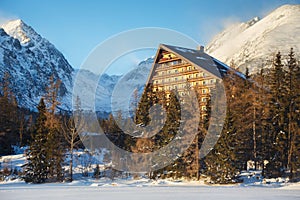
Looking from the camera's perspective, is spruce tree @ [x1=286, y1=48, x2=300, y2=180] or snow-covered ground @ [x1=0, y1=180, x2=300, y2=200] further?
spruce tree @ [x1=286, y1=48, x2=300, y2=180]

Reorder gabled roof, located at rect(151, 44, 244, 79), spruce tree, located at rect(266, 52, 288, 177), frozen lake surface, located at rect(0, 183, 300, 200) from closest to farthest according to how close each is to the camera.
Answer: frozen lake surface, located at rect(0, 183, 300, 200) → spruce tree, located at rect(266, 52, 288, 177) → gabled roof, located at rect(151, 44, 244, 79)

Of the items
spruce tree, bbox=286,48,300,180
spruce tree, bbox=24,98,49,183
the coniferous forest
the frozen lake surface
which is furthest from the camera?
spruce tree, bbox=24,98,49,183

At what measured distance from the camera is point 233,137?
2617 cm

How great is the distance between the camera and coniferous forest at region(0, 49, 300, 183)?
26.3 metres

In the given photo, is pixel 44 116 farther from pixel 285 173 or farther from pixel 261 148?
pixel 285 173

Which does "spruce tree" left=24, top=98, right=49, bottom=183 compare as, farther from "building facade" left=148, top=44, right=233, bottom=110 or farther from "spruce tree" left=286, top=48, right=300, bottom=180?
"spruce tree" left=286, top=48, right=300, bottom=180

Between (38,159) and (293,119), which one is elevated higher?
(293,119)

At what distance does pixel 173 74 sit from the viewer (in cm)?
4503

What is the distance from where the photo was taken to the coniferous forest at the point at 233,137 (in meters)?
26.3

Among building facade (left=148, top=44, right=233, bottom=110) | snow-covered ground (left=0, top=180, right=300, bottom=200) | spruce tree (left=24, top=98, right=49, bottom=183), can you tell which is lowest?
snow-covered ground (left=0, top=180, right=300, bottom=200)

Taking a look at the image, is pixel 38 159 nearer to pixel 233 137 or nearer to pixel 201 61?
pixel 233 137

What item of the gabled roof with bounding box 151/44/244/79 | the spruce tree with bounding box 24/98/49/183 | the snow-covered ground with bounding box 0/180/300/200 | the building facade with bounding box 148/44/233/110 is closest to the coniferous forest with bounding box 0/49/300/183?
the spruce tree with bounding box 24/98/49/183

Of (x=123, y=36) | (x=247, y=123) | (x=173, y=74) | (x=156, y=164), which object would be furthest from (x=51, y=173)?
(x=173, y=74)

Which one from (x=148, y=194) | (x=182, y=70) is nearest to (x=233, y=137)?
(x=148, y=194)
